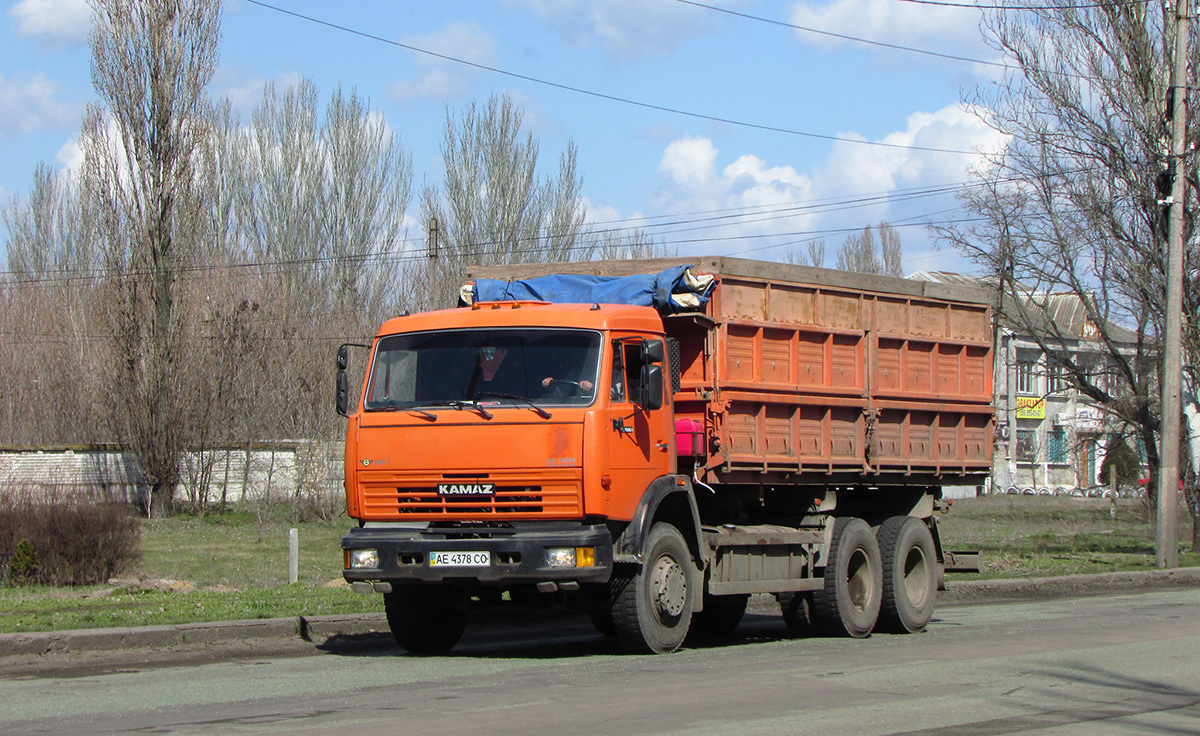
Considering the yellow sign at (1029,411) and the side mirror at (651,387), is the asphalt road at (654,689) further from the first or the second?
the yellow sign at (1029,411)

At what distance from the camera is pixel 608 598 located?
10.5m

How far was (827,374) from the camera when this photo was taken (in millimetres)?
12938

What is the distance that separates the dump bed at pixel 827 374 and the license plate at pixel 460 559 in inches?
92.5

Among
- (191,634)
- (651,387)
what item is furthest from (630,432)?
(191,634)

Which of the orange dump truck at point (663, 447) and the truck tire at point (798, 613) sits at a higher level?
the orange dump truck at point (663, 447)

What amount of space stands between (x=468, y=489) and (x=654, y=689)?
232 cm

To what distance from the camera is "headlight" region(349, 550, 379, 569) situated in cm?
1027

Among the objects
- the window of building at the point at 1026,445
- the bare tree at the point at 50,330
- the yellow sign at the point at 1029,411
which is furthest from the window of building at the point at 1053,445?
the bare tree at the point at 50,330

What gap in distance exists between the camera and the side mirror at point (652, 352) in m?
10.4

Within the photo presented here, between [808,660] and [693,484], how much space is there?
1.88 metres

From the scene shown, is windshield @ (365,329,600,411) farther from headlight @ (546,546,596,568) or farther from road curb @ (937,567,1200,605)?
road curb @ (937,567,1200,605)

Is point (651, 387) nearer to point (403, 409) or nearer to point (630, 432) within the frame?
point (630, 432)

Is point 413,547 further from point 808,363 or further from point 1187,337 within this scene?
point 1187,337

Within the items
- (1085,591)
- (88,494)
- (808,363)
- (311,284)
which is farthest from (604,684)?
(311,284)
